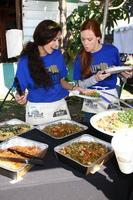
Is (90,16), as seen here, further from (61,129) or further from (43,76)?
(61,129)

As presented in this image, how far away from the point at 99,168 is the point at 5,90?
5832 mm

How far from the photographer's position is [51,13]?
767 cm

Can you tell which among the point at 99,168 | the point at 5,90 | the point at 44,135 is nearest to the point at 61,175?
the point at 99,168

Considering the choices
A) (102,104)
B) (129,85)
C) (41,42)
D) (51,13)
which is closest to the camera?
(41,42)

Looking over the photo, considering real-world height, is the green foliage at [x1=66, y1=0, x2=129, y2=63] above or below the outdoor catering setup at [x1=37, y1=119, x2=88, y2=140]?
above

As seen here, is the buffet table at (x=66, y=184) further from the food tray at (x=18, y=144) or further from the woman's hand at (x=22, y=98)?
the woman's hand at (x=22, y=98)

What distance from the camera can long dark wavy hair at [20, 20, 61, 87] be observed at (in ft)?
7.58

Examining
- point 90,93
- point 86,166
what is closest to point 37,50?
point 90,93

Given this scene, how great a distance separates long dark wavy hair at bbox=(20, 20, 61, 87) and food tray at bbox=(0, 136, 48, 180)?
2.28 feet

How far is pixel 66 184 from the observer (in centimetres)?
150

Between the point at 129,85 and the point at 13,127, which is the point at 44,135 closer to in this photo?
the point at 13,127

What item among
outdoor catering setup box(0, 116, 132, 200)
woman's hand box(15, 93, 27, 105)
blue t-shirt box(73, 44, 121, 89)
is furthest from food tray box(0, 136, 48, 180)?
blue t-shirt box(73, 44, 121, 89)

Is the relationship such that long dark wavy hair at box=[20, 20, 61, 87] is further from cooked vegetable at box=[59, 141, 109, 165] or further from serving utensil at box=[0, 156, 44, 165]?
serving utensil at box=[0, 156, 44, 165]

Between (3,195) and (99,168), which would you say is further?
(99,168)
